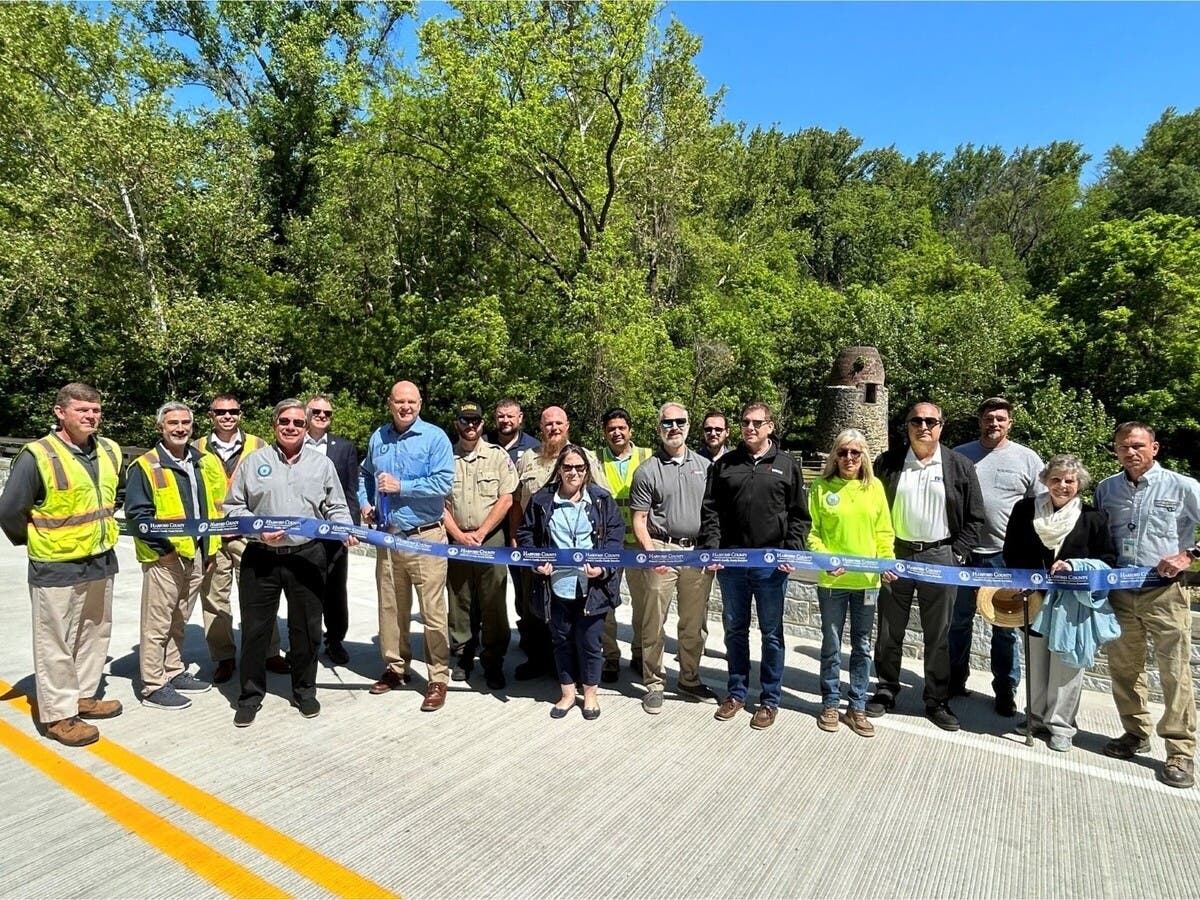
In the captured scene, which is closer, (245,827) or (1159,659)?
(245,827)

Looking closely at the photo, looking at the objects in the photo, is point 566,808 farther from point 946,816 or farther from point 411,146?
point 411,146

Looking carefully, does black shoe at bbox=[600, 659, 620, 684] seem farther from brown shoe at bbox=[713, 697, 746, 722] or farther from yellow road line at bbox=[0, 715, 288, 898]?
yellow road line at bbox=[0, 715, 288, 898]

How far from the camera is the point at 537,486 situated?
18.1ft

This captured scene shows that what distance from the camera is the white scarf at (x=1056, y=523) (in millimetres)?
4488

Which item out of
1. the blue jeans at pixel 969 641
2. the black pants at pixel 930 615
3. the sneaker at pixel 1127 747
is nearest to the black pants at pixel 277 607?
the black pants at pixel 930 615

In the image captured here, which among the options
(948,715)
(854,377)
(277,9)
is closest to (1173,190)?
(854,377)

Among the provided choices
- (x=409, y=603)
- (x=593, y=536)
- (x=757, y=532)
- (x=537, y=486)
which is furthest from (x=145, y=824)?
(x=757, y=532)

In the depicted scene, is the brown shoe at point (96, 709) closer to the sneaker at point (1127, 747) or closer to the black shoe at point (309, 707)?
the black shoe at point (309, 707)

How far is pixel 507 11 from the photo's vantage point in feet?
60.8

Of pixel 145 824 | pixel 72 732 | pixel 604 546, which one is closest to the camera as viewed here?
pixel 145 824

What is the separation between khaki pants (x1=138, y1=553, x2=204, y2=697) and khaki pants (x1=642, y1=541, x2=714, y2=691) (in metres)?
3.13

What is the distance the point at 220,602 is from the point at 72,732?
1269 millimetres

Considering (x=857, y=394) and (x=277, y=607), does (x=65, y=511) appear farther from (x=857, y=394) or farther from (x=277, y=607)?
(x=857, y=394)

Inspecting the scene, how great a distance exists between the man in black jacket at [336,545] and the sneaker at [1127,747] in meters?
5.27
